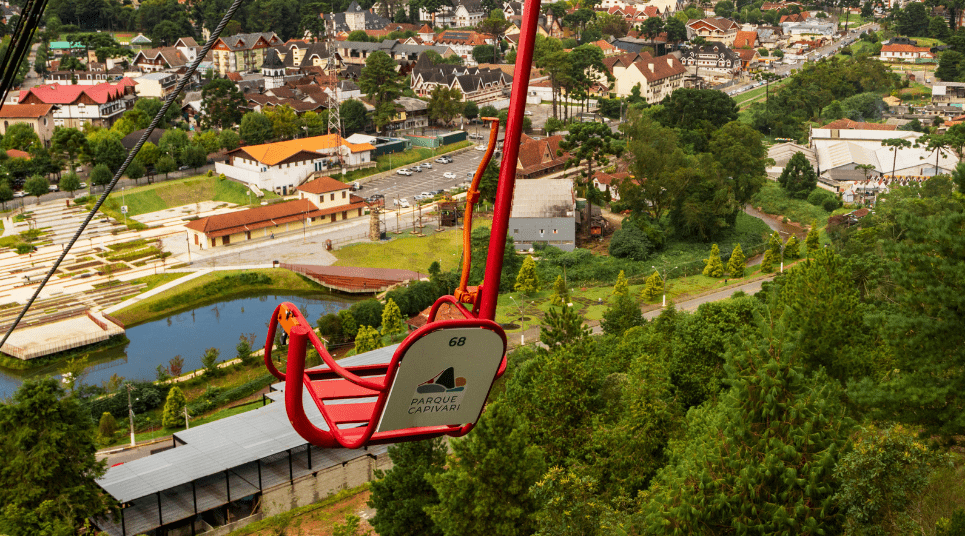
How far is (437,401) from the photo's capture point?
470cm

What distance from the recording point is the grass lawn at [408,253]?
3130 cm

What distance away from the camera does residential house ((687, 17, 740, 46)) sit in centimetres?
7562

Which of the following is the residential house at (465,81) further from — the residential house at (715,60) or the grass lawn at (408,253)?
the grass lawn at (408,253)

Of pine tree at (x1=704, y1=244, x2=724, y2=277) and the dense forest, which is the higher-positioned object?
the dense forest

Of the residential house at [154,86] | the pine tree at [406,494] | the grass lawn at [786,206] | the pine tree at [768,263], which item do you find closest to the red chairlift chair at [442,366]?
the pine tree at [406,494]

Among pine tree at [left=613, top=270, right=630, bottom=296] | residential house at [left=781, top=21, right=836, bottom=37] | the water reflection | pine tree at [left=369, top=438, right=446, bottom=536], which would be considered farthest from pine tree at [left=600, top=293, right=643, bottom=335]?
residential house at [left=781, top=21, right=836, bottom=37]

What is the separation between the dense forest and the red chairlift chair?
16.0 ft

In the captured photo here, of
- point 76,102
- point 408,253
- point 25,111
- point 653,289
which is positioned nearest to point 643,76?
point 408,253

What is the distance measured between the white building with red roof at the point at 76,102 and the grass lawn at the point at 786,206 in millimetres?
31498

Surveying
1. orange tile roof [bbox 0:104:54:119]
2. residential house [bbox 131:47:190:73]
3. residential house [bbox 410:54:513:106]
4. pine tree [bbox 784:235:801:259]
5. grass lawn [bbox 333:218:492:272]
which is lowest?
grass lawn [bbox 333:218:492:272]

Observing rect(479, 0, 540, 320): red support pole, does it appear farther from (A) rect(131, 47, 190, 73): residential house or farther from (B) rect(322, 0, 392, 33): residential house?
(B) rect(322, 0, 392, 33): residential house

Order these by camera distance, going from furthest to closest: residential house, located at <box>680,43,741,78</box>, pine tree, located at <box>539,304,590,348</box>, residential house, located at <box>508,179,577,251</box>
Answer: residential house, located at <box>680,43,741,78</box> < residential house, located at <box>508,179,577,251</box> < pine tree, located at <box>539,304,590,348</box>

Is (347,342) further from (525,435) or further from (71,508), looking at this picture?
(525,435)

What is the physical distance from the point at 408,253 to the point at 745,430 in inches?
926
